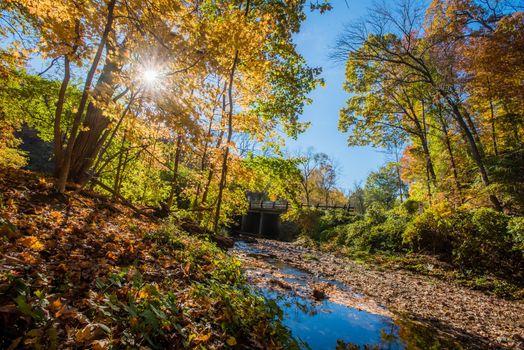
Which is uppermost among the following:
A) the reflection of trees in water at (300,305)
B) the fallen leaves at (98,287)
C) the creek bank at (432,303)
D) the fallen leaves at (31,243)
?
the fallen leaves at (31,243)

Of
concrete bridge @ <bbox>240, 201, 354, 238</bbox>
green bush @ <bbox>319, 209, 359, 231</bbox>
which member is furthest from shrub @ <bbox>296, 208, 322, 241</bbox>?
concrete bridge @ <bbox>240, 201, 354, 238</bbox>

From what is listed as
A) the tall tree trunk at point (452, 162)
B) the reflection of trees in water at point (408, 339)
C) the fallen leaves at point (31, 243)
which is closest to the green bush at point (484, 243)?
the tall tree trunk at point (452, 162)

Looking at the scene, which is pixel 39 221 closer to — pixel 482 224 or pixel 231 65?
pixel 231 65

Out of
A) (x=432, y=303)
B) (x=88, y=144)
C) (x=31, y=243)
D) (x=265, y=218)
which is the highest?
(x=88, y=144)

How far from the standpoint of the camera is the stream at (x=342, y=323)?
3.95 metres

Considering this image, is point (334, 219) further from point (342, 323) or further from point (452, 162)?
point (342, 323)

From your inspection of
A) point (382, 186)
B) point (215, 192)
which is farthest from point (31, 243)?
point (382, 186)

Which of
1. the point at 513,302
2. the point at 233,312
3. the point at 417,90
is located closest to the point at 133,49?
the point at 233,312

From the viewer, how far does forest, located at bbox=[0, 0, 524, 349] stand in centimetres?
268

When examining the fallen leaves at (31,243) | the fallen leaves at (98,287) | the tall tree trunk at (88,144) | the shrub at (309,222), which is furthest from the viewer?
the shrub at (309,222)

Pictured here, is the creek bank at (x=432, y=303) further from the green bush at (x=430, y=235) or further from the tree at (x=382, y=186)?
the tree at (x=382, y=186)

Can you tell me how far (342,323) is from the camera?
15.1 feet

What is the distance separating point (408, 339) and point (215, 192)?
9.64m

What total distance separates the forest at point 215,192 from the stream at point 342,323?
68 millimetres
